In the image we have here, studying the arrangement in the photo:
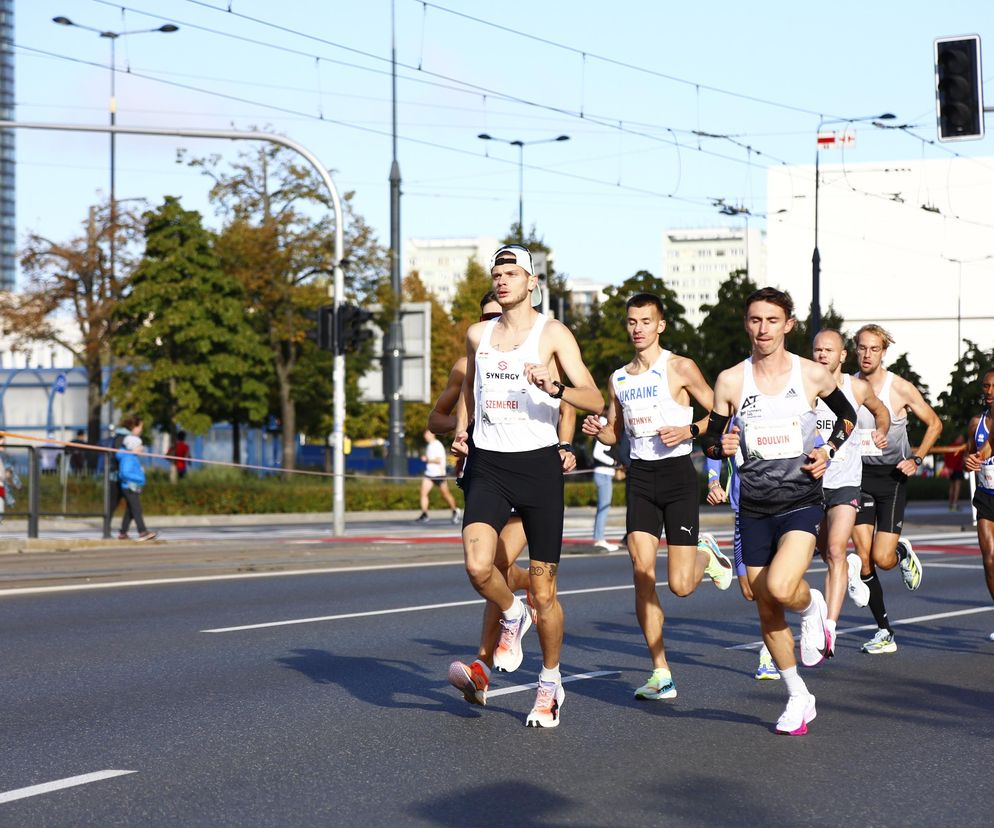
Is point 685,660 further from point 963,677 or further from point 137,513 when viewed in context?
point 137,513

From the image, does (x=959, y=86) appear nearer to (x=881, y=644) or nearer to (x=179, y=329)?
(x=881, y=644)

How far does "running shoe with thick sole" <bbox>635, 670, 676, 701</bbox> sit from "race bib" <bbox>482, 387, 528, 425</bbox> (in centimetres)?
169

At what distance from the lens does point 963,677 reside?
891 centimetres

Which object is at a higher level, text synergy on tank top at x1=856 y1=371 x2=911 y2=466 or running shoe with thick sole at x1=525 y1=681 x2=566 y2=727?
text synergy on tank top at x1=856 y1=371 x2=911 y2=466

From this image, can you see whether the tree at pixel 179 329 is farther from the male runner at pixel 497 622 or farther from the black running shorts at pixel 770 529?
→ the black running shorts at pixel 770 529

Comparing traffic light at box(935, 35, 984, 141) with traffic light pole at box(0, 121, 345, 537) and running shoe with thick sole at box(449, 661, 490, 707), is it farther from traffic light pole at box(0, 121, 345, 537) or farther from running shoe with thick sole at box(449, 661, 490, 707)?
running shoe with thick sole at box(449, 661, 490, 707)

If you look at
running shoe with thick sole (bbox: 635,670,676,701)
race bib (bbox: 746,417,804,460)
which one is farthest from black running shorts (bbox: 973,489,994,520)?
race bib (bbox: 746,417,804,460)

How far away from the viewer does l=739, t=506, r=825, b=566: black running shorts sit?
278 inches

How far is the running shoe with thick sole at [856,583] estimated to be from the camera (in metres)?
9.78

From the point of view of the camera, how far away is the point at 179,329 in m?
47.6

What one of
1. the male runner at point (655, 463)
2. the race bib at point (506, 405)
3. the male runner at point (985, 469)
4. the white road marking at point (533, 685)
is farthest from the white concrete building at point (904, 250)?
the race bib at point (506, 405)

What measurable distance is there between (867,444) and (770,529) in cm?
313

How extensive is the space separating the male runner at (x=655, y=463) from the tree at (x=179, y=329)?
131ft

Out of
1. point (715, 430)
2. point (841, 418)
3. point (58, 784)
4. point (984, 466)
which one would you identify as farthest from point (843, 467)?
point (58, 784)
